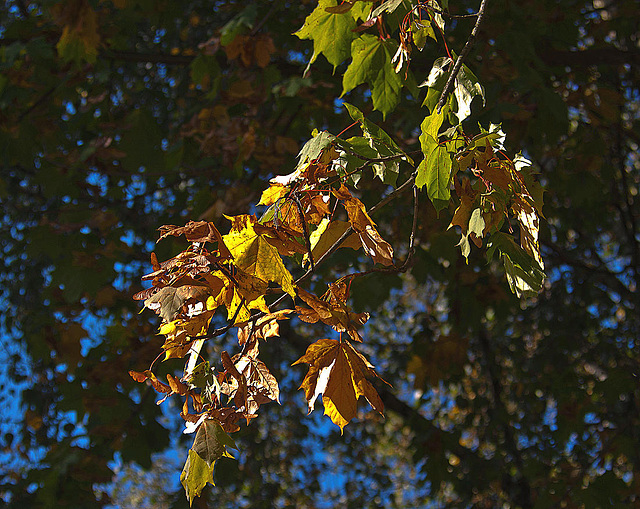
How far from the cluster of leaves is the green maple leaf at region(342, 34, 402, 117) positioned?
26cm

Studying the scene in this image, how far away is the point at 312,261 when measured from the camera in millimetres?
862

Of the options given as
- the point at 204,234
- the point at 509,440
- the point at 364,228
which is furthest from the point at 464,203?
the point at 509,440

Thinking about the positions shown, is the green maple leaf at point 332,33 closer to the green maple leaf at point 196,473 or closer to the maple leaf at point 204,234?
the maple leaf at point 204,234

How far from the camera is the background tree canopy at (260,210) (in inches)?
98.8

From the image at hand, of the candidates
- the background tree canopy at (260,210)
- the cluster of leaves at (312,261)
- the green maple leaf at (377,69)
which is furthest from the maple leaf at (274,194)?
the background tree canopy at (260,210)

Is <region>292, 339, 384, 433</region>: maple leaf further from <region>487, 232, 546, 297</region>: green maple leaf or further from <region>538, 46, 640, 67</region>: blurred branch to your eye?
<region>538, 46, 640, 67</region>: blurred branch

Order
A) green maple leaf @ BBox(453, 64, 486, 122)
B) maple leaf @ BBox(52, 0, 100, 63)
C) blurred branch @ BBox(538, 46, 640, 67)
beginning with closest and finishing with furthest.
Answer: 1. green maple leaf @ BBox(453, 64, 486, 122)
2. maple leaf @ BBox(52, 0, 100, 63)
3. blurred branch @ BBox(538, 46, 640, 67)

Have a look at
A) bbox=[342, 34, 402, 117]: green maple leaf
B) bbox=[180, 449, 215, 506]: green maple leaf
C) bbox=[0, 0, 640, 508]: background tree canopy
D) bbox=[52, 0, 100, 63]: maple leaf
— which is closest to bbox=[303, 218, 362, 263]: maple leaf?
bbox=[180, 449, 215, 506]: green maple leaf

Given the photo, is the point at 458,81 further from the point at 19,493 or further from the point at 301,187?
the point at 19,493

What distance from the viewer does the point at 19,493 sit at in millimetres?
2594

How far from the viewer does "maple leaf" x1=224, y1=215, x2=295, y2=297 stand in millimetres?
847

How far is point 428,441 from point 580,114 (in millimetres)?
1844

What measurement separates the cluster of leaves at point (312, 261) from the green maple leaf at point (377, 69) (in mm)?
260

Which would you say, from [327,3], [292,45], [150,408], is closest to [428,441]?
[150,408]
